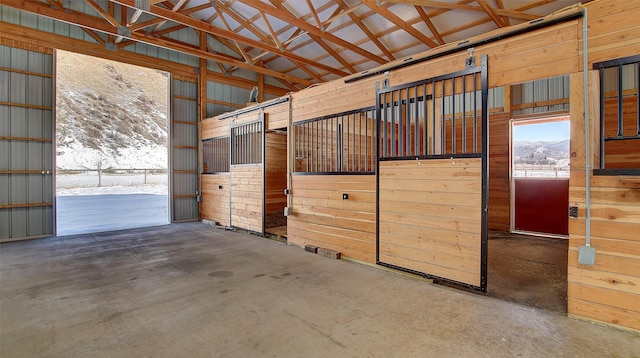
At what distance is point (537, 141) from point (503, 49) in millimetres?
4455

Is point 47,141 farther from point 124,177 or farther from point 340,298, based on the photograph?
point 124,177

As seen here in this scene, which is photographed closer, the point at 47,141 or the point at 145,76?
the point at 47,141

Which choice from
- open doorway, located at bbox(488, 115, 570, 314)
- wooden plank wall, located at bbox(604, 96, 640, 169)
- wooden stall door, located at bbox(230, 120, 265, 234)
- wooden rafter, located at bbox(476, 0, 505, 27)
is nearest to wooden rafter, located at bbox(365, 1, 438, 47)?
wooden rafter, located at bbox(476, 0, 505, 27)

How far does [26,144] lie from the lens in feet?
18.5

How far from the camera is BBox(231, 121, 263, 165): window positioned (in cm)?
636

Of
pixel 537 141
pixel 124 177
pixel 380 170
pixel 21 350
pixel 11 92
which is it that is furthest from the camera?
pixel 124 177

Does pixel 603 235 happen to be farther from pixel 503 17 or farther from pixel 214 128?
pixel 214 128

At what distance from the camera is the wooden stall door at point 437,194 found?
2902mm

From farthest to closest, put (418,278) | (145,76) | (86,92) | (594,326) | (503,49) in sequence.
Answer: (145,76)
(86,92)
(418,278)
(503,49)
(594,326)

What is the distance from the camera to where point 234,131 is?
21.9ft

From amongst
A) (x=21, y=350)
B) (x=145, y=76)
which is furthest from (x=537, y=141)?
(x=145, y=76)

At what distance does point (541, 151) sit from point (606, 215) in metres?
4.69

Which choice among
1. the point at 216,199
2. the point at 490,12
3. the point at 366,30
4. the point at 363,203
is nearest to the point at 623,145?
the point at 490,12

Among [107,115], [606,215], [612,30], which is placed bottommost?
[606,215]
